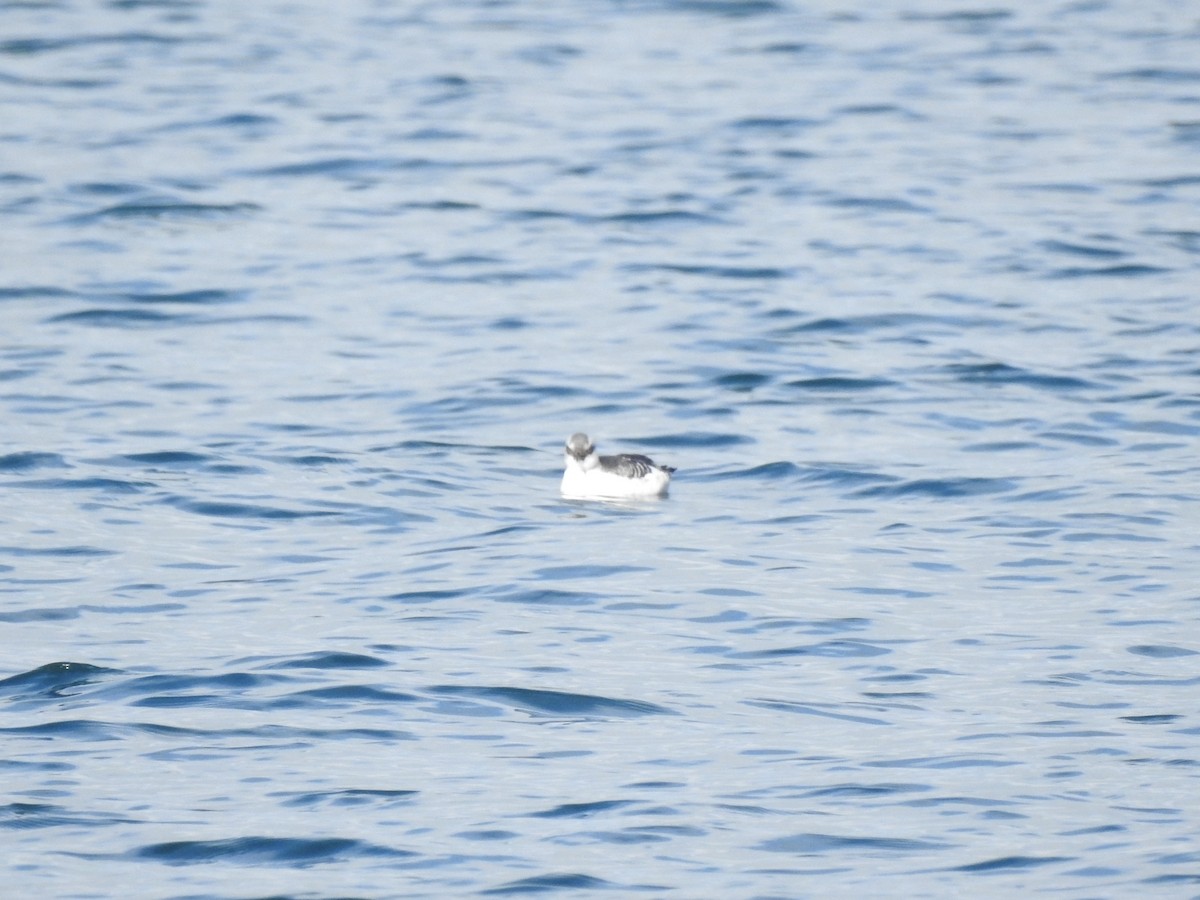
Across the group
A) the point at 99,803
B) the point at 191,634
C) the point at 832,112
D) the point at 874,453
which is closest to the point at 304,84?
the point at 832,112

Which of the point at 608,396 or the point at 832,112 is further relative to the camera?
the point at 832,112

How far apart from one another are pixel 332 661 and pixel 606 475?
3.75m

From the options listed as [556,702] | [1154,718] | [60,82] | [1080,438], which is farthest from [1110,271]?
[60,82]

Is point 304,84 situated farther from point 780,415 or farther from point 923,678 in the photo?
point 923,678

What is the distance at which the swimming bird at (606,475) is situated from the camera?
1403 centimetres

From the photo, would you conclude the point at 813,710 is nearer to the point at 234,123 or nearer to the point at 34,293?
the point at 34,293

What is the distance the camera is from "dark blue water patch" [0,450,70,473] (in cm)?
1461

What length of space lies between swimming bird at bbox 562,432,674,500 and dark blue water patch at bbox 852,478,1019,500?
141 cm

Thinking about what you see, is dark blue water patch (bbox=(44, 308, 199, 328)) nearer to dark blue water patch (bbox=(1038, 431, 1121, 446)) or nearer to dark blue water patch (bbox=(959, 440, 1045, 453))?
dark blue water patch (bbox=(959, 440, 1045, 453))

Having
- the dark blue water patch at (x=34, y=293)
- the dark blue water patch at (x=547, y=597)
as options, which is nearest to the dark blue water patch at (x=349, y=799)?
the dark blue water patch at (x=547, y=597)

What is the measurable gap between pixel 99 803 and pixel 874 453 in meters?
7.73

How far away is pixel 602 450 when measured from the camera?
15.9 metres

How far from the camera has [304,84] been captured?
29203 millimetres

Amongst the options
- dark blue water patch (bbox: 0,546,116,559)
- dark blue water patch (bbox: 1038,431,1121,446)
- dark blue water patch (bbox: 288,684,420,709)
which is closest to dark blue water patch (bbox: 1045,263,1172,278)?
dark blue water patch (bbox: 1038,431,1121,446)
